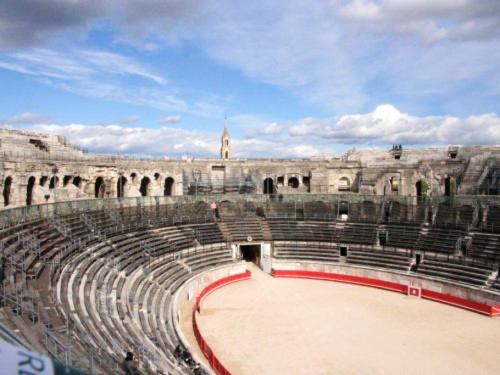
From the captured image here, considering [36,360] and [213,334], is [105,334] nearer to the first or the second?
[213,334]

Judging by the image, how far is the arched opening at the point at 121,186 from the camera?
138 ft

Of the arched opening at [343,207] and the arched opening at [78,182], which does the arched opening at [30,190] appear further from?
the arched opening at [343,207]

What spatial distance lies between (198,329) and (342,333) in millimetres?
7818

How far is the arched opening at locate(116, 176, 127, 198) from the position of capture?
1655 inches

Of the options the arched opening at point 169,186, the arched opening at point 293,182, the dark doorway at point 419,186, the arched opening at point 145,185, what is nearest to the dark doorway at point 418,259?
the dark doorway at point 419,186

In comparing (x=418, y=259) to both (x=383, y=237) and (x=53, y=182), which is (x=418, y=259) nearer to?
(x=383, y=237)

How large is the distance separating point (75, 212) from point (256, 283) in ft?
47.4

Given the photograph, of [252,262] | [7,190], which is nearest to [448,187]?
[252,262]

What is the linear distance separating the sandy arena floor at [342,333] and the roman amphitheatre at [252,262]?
110mm

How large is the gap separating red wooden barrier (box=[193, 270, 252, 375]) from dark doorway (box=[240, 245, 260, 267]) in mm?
3626

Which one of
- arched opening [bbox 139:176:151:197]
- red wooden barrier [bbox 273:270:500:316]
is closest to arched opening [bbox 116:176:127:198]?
arched opening [bbox 139:176:151:197]

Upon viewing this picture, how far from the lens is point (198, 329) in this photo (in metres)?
22.3

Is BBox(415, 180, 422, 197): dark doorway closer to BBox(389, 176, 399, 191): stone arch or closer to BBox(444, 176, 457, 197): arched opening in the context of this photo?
BBox(389, 176, 399, 191): stone arch

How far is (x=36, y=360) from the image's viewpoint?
5469 mm
